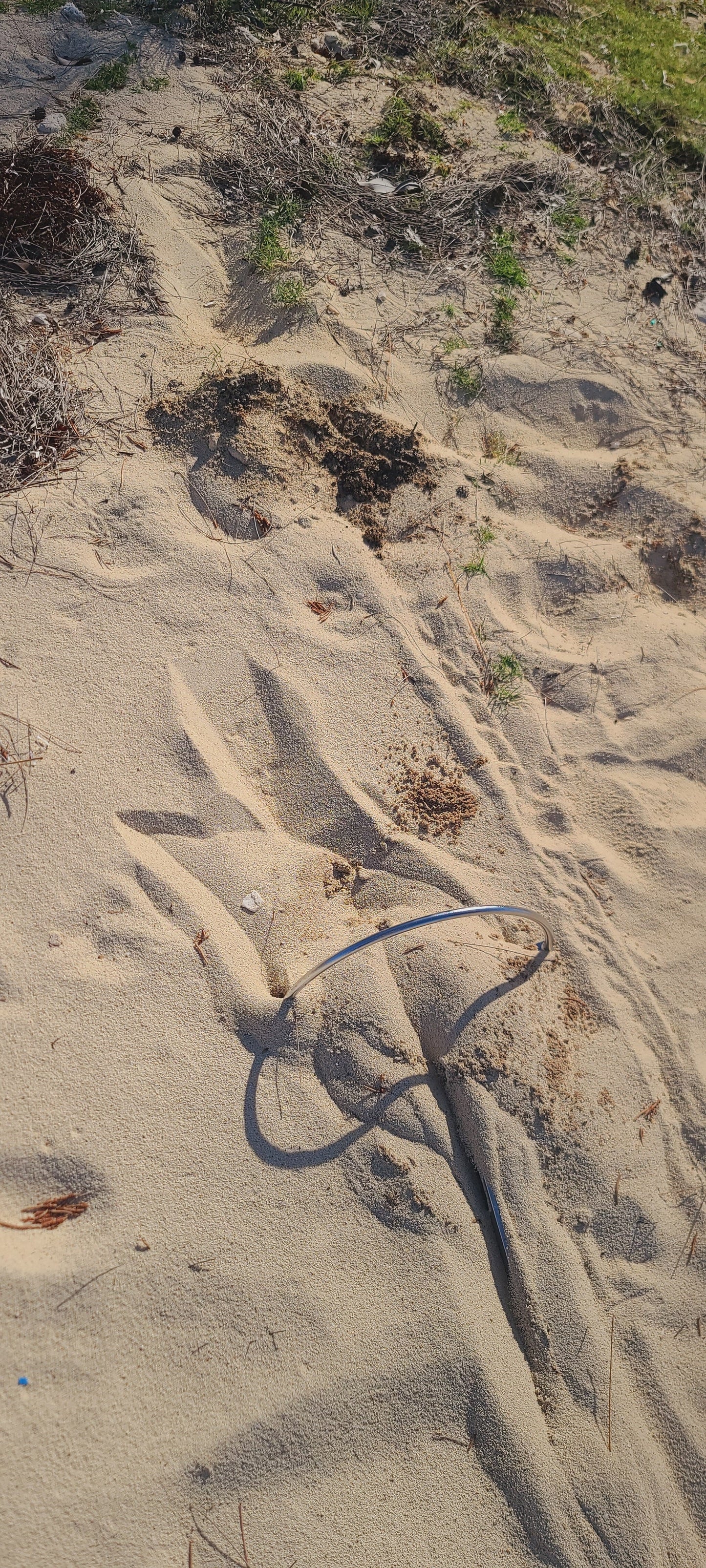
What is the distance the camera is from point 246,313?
3.37m

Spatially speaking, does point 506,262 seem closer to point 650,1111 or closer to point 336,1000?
point 336,1000

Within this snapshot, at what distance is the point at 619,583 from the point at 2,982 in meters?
2.73

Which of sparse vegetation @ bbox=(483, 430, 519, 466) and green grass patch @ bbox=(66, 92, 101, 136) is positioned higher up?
green grass patch @ bbox=(66, 92, 101, 136)

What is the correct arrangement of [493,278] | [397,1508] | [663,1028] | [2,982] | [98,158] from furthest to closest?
[493,278] → [98,158] → [663,1028] → [2,982] → [397,1508]

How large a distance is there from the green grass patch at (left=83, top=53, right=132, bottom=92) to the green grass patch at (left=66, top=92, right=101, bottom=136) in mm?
95

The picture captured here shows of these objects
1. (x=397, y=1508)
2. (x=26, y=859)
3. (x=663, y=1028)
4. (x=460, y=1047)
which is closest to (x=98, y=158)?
(x=26, y=859)

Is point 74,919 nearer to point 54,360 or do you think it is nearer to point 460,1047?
point 460,1047

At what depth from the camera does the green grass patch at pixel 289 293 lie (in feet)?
11.2

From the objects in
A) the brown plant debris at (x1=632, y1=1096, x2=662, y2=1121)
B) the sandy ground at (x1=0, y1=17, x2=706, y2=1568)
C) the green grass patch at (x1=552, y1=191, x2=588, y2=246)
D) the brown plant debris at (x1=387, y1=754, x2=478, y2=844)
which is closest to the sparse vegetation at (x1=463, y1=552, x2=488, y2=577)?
the sandy ground at (x1=0, y1=17, x2=706, y2=1568)

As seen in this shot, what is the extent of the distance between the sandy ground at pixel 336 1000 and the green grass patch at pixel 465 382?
0.07 meters

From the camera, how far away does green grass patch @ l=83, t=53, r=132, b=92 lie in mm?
3695

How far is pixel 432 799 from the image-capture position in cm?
264

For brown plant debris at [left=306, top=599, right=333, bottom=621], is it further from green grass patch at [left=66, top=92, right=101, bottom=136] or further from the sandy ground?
green grass patch at [left=66, top=92, right=101, bottom=136]

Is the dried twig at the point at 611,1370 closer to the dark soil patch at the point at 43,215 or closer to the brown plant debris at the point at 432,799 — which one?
the brown plant debris at the point at 432,799
